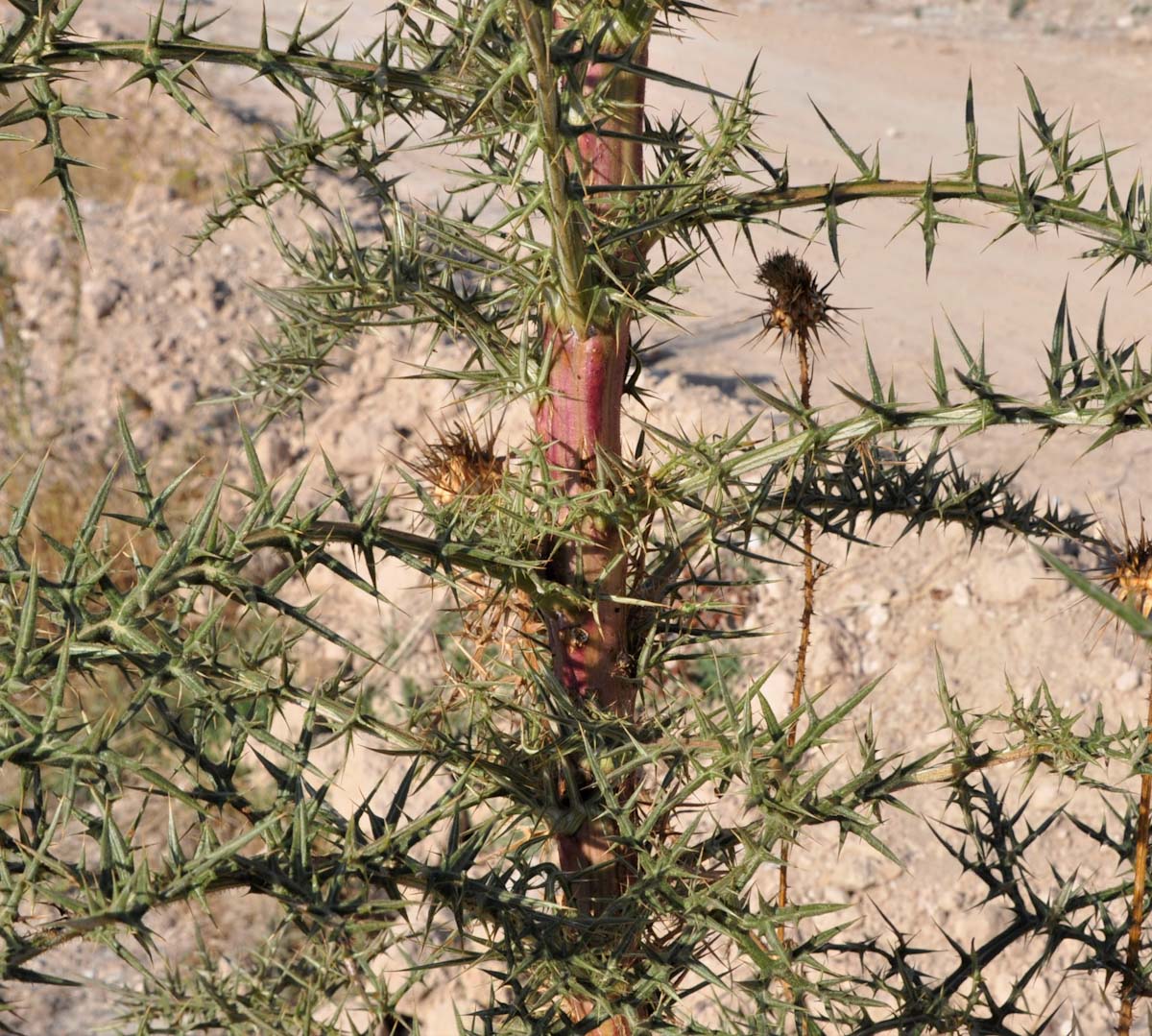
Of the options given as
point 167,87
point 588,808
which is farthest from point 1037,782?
point 167,87

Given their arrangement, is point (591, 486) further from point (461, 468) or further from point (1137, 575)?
point (1137, 575)

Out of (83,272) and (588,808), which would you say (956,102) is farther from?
(588,808)

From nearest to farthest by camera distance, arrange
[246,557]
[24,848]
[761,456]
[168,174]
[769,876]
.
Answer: [24,848] < [246,557] < [761,456] < [769,876] < [168,174]

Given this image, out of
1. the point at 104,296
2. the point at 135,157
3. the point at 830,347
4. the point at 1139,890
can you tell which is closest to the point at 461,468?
the point at 1139,890

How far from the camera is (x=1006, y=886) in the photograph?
1.57m

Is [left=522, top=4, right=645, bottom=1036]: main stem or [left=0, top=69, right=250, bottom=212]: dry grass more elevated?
[left=0, top=69, right=250, bottom=212]: dry grass

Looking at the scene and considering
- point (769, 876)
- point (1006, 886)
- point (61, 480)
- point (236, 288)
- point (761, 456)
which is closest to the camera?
point (761, 456)

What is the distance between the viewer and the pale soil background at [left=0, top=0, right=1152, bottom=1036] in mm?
3467

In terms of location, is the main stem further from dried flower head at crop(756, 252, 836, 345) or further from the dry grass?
the dry grass

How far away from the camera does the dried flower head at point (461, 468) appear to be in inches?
59.8

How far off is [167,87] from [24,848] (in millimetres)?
743

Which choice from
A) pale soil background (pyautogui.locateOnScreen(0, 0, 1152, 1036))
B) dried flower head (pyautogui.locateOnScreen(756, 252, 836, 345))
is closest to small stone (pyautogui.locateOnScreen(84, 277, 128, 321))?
pale soil background (pyautogui.locateOnScreen(0, 0, 1152, 1036))

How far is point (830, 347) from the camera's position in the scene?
5707 mm

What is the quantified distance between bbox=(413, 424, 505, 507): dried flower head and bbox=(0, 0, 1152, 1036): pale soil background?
1.00 feet
